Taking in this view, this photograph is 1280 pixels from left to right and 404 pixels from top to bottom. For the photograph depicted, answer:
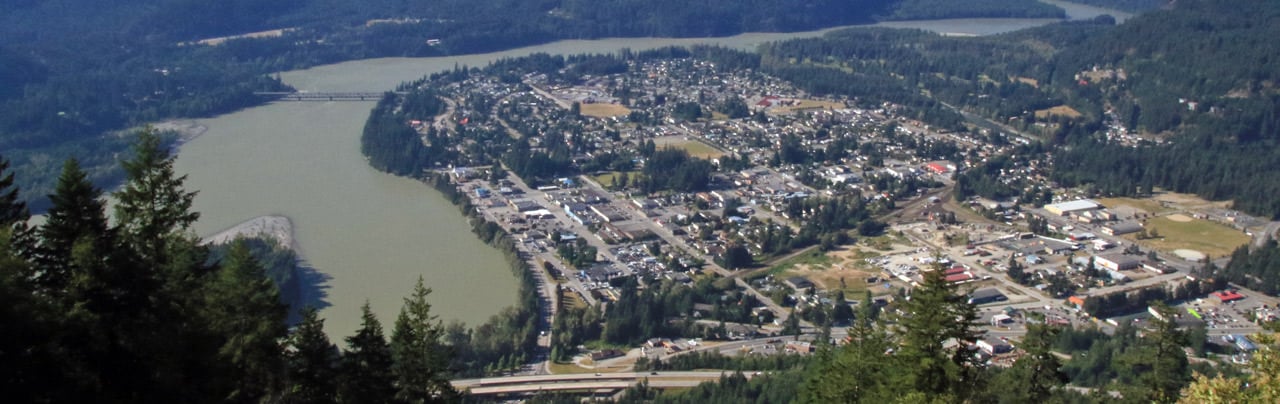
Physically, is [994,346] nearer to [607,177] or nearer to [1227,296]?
[1227,296]

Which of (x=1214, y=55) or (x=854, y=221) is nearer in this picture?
(x=854, y=221)

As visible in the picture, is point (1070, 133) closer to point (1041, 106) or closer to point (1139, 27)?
point (1041, 106)

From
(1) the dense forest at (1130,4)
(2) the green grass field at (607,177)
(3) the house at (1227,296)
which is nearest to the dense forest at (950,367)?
(3) the house at (1227,296)

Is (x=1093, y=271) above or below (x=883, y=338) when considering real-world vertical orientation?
below

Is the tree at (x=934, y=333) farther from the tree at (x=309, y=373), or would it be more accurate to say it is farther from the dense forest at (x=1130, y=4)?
the dense forest at (x=1130, y=4)

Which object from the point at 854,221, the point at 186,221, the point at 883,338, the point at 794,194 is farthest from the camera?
the point at 794,194

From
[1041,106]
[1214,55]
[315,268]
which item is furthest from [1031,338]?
[1214,55]

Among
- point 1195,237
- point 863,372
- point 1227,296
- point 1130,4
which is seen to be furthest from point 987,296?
point 1130,4

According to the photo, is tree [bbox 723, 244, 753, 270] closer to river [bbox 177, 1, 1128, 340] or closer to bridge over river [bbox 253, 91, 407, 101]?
river [bbox 177, 1, 1128, 340]

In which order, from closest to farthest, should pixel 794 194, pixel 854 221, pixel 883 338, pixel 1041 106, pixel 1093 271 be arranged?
pixel 883 338 → pixel 1093 271 → pixel 854 221 → pixel 794 194 → pixel 1041 106
